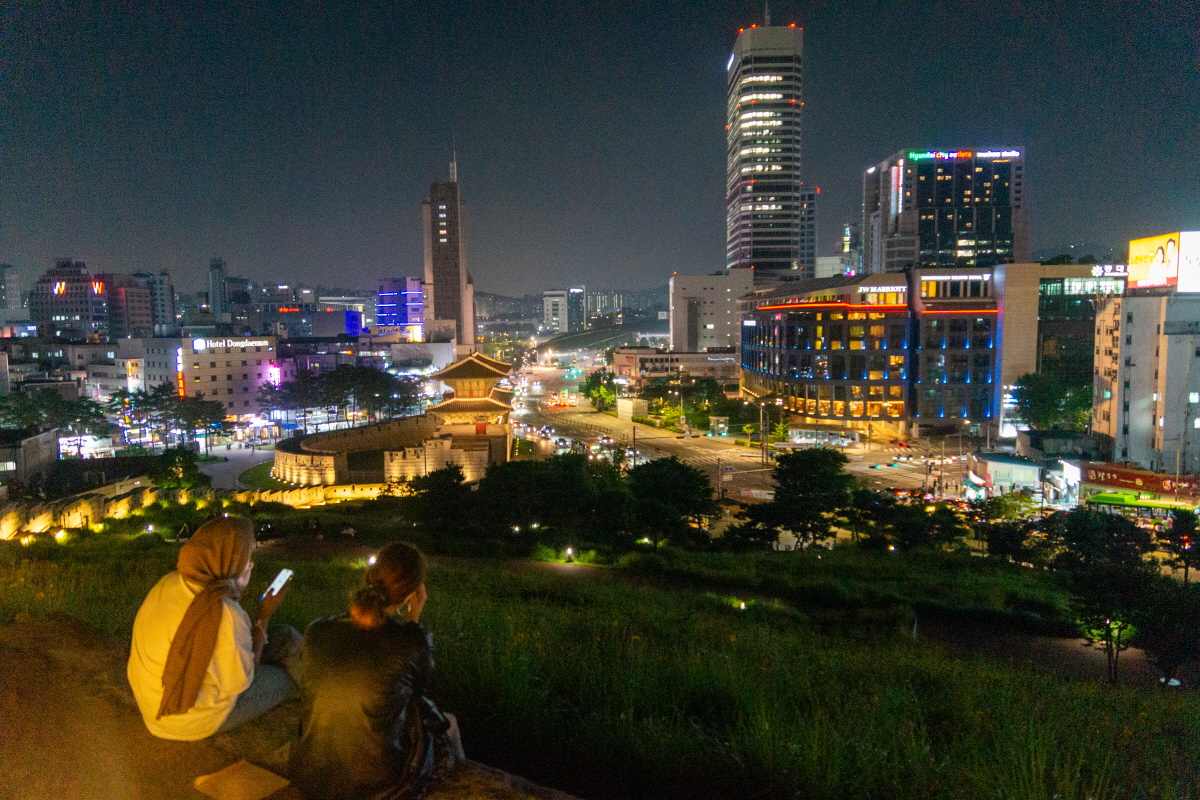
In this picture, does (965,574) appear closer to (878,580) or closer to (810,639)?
(878,580)

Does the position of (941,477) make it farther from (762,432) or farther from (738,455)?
(762,432)

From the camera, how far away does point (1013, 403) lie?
50.0 metres

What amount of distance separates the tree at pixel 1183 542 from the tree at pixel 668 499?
1221cm

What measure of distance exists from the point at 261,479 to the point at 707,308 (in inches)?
2914

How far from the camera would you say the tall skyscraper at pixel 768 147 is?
320 feet

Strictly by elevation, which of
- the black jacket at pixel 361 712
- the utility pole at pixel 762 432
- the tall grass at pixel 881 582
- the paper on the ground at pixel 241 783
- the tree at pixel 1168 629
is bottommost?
the utility pole at pixel 762 432

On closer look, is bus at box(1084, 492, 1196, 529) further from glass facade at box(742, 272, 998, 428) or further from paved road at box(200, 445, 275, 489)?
paved road at box(200, 445, 275, 489)

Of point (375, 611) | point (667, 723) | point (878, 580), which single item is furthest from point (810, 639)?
point (878, 580)

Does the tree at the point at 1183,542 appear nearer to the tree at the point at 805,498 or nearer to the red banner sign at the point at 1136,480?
the red banner sign at the point at 1136,480

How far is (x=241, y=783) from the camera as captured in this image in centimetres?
297

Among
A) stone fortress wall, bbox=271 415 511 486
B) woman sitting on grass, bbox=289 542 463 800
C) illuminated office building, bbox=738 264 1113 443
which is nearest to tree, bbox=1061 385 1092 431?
illuminated office building, bbox=738 264 1113 443

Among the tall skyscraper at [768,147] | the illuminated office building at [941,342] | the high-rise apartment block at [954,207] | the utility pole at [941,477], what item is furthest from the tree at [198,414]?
the high-rise apartment block at [954,207]

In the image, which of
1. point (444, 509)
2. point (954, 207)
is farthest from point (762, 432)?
point (954, 207)

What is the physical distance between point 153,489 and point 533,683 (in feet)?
92.7
